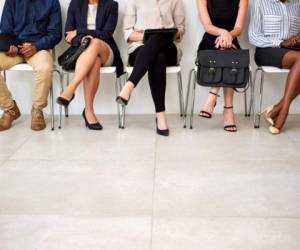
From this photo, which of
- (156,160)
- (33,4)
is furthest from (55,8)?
(156,160)

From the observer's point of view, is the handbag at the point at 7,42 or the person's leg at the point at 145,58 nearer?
the person's leg at the point at 145,58

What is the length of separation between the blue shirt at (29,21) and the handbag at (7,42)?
0.08 m

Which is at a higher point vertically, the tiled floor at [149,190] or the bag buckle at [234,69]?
the bag buckle at [234,69]

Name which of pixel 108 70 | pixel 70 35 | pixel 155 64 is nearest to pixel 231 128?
pixel 155 64

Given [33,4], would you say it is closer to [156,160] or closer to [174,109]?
[174,109]

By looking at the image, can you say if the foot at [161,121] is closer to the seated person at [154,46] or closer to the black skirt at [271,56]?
the seated person at [154,46]

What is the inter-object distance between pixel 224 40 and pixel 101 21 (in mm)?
916

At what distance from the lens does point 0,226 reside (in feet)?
5.64

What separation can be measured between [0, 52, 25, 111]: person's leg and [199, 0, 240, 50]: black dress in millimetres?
1391

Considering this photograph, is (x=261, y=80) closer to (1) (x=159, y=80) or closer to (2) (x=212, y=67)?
(2) (x=212, y=67)

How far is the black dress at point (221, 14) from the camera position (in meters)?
3.21

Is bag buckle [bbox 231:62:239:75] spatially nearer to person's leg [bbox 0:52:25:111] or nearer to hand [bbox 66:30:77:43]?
hand [bbox 66:30:77:43]

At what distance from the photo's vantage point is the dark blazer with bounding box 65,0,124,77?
127 inches

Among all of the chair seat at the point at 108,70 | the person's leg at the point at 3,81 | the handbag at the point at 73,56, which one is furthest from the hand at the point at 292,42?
the person's leg at the point at 3,81
